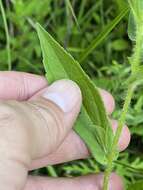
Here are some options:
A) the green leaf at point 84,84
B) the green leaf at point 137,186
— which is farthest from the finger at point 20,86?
the green leaf at point 137,186

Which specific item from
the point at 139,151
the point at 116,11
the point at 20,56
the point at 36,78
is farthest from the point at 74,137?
the point at 116,11

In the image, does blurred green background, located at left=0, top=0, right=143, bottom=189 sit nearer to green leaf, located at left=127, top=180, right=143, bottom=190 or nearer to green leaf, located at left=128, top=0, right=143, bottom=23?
green leaf, located at left=127, top=180, right=143, bottom=190

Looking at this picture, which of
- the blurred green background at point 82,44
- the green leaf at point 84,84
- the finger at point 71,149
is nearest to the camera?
the green leaf at point 84,84

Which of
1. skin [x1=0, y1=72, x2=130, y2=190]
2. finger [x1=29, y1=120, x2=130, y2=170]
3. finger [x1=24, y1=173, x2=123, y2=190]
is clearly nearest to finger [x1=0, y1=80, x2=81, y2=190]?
skin [x1=0, y1=72, x2=130, y2=190]

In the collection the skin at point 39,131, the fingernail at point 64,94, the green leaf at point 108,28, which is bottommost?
the skin at point 39,131

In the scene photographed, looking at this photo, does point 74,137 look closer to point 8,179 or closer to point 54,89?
point 54,89

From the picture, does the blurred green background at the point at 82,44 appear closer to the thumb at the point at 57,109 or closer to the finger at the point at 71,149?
the finger at the point at 71,149

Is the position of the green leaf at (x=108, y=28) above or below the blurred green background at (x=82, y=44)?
above

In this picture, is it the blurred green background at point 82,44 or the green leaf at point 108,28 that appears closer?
the green leaf at point 108,28

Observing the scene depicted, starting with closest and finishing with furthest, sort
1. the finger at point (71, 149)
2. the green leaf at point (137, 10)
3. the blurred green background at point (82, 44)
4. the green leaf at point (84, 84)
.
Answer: the green leaf at point (137, 10), the green leaf at point (84, 84), the finger at point (71, 149), the blurred green background at point (82, 44)
